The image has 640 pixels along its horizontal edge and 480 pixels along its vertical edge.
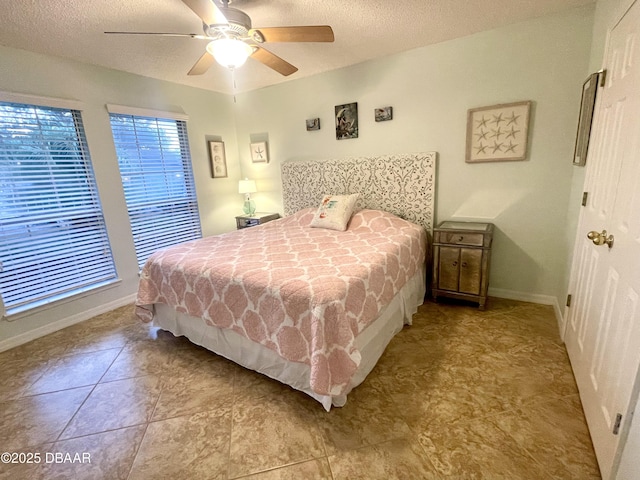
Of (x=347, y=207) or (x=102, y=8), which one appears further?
(x=347, y=207)

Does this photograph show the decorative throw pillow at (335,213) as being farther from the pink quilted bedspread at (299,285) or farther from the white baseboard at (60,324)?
the white baseboard at (60,324)

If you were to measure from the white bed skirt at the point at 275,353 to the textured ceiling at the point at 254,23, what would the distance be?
2.07m

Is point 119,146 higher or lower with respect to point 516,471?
higher

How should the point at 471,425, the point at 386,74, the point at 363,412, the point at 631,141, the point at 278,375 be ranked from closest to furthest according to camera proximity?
the point at 631,141 → the point at 471,425 → the point at 363,412 → the point at 278,375 → the point at 386,74

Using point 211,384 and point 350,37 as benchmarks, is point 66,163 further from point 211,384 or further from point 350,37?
point 350,37

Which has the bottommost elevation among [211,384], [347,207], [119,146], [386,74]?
[211,384]

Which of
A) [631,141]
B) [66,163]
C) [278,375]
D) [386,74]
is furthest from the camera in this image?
[386,74]

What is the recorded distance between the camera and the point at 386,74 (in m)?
2.98

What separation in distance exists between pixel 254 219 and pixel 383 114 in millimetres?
2059

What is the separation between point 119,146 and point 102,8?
1.48 meters

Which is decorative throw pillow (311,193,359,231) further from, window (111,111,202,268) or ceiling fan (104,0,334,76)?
window (111,111,202,268)

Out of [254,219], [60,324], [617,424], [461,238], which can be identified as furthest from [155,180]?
[617,424]

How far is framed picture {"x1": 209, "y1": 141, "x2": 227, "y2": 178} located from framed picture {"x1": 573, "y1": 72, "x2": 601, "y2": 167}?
3820 millimetres

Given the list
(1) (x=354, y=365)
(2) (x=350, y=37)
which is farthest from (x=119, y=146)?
(1) (x=354, y=365)
